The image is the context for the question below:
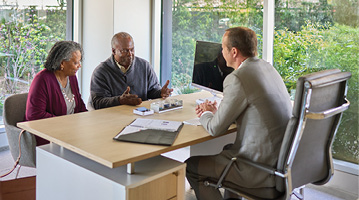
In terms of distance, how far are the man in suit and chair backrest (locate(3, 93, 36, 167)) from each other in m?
1.16

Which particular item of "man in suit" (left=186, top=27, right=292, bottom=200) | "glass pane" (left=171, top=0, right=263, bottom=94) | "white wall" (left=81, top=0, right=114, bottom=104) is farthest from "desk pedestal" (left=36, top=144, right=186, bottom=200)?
"white wall" (left=81, top=0, right=114, bottom=104)

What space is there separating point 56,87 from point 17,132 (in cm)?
44

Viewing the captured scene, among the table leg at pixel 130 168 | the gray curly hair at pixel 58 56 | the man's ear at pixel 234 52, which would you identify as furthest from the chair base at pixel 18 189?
the man's ear at pixel 234 52

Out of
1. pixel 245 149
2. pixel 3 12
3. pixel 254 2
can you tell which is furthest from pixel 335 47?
pixel 3 12

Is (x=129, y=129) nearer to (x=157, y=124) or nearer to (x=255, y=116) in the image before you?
(x=157, y=124)

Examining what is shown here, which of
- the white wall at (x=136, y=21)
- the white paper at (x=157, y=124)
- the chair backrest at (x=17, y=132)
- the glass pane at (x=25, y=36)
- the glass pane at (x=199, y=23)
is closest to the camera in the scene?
the white paper at (x=157, y=124)

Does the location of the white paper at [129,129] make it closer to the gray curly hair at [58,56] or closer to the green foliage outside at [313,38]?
the gray curly hair at [58,56]

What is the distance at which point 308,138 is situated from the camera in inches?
89.7

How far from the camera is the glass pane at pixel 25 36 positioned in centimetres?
446

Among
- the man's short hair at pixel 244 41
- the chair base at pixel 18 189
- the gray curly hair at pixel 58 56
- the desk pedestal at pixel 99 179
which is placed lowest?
the chair base at pixel 18 189

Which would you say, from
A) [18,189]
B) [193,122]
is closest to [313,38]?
[193,122]

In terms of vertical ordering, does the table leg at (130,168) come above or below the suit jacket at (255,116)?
below

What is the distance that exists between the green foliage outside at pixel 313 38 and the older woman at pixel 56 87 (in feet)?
5.15

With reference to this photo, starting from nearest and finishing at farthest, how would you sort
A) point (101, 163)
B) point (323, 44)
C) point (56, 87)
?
point (101, 163), point (56, 87), point (323, 44)
